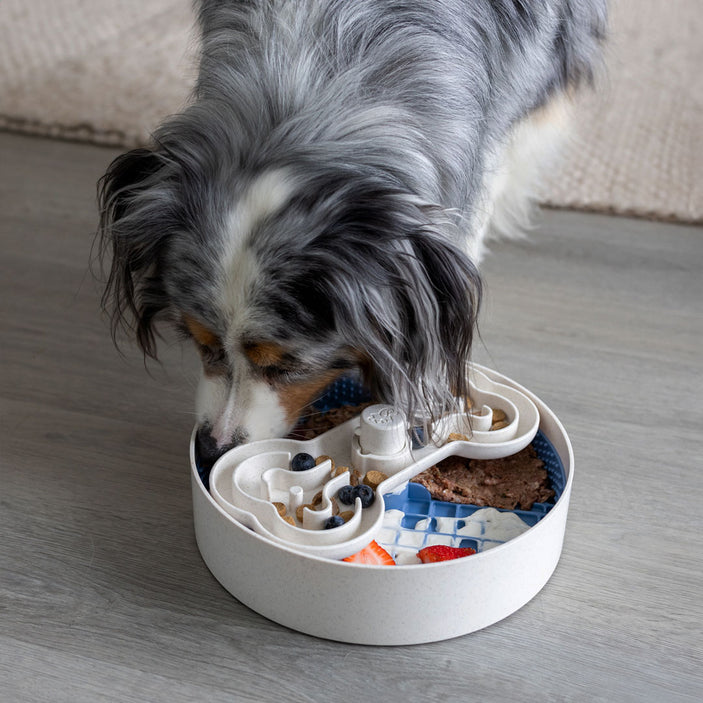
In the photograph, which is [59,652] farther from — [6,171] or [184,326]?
[6,171]

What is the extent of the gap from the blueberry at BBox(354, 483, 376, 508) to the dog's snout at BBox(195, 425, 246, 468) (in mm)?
232

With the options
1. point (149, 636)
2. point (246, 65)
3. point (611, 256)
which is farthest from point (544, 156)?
point (149, 636)

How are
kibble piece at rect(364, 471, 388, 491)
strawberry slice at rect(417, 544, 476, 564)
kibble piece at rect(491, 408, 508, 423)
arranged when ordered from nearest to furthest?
1. strawberry slice at rect(417, 544, 476, 564)
2. kibble piece at rect(364, 471, 388, 491)
3. kibble piece at rect(491, 408, 508, 423)

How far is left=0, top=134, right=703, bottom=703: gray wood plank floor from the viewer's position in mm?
1462

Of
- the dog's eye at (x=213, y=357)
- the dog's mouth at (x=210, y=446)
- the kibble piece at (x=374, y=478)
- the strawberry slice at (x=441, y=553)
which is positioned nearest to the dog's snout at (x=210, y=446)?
the dog's mouth at (x=210, y=446)

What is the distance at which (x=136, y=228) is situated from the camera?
1638mm

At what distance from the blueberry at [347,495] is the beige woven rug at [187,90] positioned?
169 cm

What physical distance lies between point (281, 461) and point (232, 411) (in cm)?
13

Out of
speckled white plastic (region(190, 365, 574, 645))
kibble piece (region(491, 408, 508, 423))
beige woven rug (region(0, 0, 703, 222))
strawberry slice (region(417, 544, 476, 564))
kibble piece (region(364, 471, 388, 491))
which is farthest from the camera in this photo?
beige woven rug (region(0, 0, 703, 222))

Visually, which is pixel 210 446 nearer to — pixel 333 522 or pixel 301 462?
pixel 301 462

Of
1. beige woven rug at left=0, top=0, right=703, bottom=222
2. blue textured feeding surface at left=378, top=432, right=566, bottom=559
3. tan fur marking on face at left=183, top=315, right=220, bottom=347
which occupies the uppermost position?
tan fur marking on face at left=183, top=315, right=220, bottom=347

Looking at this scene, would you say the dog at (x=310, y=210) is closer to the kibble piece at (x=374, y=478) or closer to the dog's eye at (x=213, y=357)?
the dog's eye at (x=213, y=357)

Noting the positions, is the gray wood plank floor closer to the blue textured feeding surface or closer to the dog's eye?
the blue textured feeding surface

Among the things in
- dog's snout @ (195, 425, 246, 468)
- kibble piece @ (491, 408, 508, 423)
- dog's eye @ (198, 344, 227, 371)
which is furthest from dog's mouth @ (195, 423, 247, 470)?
kibble piece @ (491, 408, 508, 423)
